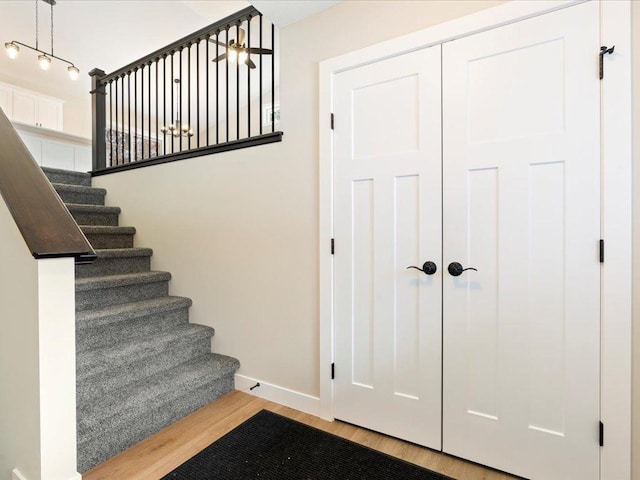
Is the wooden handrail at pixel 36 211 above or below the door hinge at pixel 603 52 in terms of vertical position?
below

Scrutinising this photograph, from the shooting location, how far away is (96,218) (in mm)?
3086

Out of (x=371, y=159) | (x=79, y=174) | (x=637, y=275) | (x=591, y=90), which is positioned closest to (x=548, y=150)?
(x=591, y=90)

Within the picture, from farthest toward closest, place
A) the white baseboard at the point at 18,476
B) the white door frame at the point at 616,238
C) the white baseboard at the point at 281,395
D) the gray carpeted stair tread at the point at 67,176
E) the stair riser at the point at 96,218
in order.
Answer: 1. the gray carpeted stair tread at the point at 67,176
2. the stair riser at the point at 96,218
3. the white baseboard at the point at 281,395
4. the white door frame at the point at 616,238
5. the white baseboard at the point at 18,476

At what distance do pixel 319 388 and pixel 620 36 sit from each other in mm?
2298

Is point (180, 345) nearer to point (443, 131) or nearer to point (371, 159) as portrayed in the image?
point (371, 159)

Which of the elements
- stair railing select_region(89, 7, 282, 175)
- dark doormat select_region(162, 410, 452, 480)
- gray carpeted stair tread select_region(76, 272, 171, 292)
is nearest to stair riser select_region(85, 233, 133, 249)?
gray carpeted stair tread select_region(76, 272, 171, 292)

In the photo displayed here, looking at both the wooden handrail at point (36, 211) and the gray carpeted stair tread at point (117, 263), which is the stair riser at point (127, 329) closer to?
the gray carpeted stair tread at point (117, 263)

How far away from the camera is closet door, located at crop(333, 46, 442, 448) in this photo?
1.72m

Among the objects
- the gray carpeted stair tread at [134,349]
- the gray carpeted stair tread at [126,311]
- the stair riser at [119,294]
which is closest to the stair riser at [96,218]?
the stair riser at [119,294]

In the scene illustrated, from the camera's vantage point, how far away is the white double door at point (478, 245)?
1.42m

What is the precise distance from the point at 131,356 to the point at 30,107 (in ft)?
19.0

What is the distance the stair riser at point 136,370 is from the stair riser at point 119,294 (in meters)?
0.55

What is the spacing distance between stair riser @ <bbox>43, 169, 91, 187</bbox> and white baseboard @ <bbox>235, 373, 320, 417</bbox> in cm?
276

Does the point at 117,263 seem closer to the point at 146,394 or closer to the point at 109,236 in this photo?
the point at 109,236
